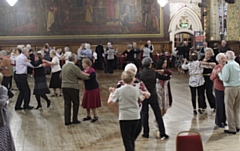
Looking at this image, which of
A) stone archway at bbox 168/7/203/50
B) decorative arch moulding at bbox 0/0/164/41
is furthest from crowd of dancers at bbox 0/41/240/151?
stone archway at bbox 168/7/203/50

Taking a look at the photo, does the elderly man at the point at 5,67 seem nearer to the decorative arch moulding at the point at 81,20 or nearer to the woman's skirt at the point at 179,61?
the woman's skirt at the point at 179,61

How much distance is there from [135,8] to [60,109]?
506 inches

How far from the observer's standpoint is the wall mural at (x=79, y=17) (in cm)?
1898

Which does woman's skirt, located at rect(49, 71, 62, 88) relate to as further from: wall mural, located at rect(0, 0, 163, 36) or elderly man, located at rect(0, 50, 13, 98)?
wall mural, located at rect(0, 0, 163, 36)

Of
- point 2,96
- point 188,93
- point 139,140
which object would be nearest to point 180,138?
point 2,96

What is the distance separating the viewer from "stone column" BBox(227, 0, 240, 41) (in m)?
15.1

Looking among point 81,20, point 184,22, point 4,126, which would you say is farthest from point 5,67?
point 184,22

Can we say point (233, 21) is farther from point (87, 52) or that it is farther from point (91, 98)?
point (91, 98)

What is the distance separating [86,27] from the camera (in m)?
19.8

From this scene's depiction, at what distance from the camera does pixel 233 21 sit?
15.6m

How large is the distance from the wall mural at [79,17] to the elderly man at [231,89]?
47.1 feet

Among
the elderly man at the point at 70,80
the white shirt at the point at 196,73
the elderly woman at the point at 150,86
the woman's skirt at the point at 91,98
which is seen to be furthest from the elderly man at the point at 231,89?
the elderly man at the point at 70,80

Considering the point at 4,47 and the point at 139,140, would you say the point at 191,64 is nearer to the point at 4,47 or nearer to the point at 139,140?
the point at 139,140

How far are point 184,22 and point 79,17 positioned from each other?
20.0 feet
